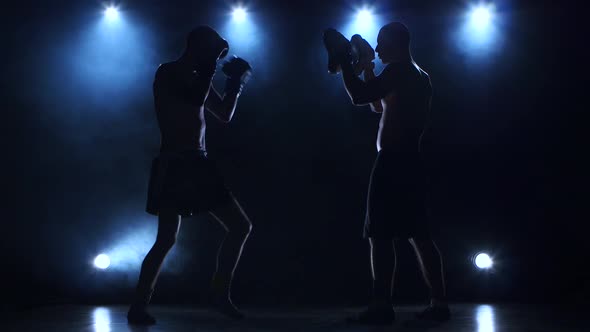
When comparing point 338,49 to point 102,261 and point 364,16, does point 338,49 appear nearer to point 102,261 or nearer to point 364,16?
point 364,16

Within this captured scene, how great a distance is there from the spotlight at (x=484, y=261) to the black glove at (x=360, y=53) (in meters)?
1.99

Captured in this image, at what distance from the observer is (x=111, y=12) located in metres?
4.60

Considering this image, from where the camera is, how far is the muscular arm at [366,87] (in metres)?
3.00

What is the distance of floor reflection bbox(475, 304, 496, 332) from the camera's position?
107 inches

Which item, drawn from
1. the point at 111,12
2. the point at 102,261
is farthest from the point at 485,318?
the point at 111,12

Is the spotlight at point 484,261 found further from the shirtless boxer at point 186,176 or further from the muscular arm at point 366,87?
the shirtless boxer at point 186,176

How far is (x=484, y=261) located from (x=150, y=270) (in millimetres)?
2768

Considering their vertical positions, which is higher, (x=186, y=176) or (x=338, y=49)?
(x=338, y=49)

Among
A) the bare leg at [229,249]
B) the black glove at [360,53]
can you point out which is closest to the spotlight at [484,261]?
the black glove at [360,53]

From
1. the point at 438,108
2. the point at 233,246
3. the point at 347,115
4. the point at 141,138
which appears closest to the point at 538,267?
the point at 438,108

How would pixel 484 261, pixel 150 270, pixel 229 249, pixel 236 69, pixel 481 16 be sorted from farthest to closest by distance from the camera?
pixel 481 16, pixel 484 261, pixel 236 69, pixel 229 249, pixel 150 270

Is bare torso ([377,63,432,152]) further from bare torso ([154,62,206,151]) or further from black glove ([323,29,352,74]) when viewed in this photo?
bare torso ([154,62,206,151])

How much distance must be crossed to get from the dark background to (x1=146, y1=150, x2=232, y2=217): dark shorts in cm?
147

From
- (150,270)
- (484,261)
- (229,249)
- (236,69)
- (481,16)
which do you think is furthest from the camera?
(481,16)
